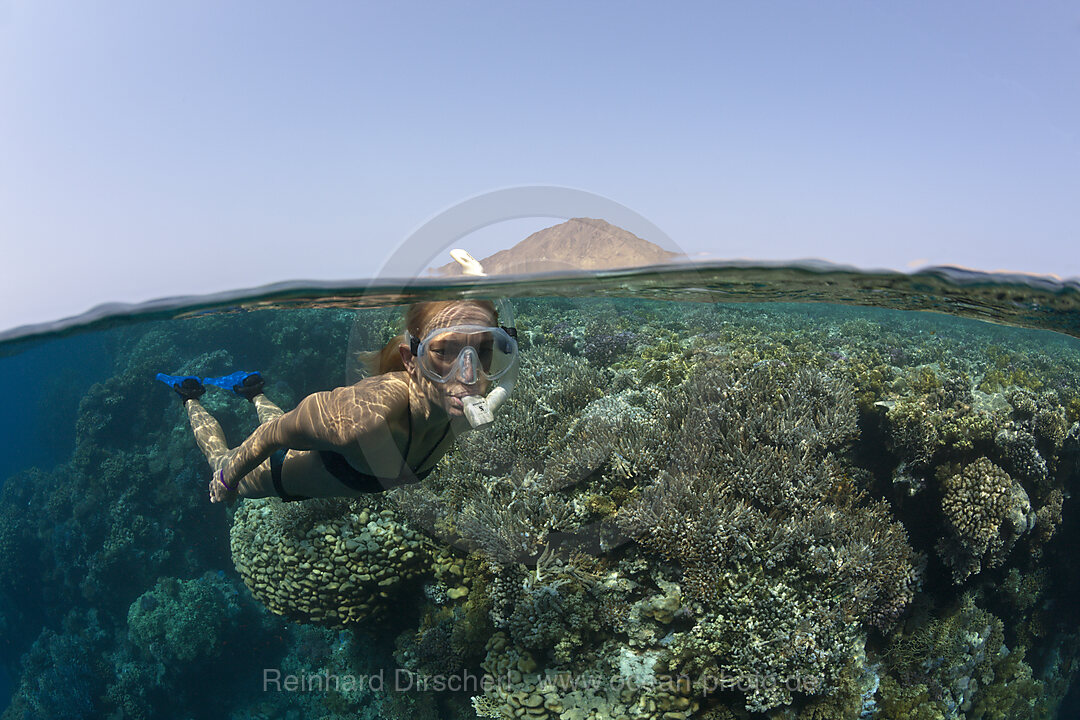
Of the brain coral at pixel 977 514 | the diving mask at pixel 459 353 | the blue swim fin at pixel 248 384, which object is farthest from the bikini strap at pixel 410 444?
the brain coral at pixel 977 514

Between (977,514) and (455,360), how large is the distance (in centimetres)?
619

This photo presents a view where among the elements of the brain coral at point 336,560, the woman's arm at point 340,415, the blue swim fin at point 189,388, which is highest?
the woman's arm at point 340,415

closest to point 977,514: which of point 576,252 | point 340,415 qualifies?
point 576,252

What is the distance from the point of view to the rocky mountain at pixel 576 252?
5.70 meters

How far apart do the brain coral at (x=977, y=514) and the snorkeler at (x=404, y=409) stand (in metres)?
5.51

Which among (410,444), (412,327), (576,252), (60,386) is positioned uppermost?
(576,252)

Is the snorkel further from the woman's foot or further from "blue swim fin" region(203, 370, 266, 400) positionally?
"blue swim fin" region(203, 370, 266, 400)

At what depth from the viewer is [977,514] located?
17.9 feet

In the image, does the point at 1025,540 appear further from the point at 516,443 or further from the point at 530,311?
the point at 530,311

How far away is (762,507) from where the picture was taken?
195 inches

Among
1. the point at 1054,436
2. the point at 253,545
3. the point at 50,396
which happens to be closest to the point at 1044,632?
the point at 1054,436

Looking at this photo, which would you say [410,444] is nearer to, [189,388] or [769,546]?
[769,546]

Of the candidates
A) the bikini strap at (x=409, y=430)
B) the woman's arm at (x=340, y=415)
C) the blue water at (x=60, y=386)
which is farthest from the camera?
the blue water at (x=60, y=386)

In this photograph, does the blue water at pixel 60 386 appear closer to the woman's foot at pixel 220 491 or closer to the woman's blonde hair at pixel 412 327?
the woman's foot at pixel 220 491
